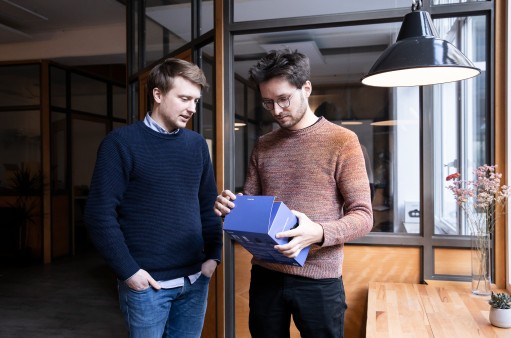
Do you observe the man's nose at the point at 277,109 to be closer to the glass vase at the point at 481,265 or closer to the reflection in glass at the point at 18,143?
the glass vase at the point at 481,265

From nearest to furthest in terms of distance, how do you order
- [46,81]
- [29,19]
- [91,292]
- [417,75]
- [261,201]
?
1. [261,201]
2. [417,75]
3. [91,292]
4. [29,19]
5. [46,81]

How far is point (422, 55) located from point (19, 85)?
6609 millimetres

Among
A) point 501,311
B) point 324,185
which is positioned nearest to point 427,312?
point 501,311

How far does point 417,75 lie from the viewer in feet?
6.14

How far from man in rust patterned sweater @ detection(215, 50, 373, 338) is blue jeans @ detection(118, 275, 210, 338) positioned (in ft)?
1.08

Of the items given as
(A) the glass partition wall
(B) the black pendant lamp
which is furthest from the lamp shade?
(A) the glass partition wall

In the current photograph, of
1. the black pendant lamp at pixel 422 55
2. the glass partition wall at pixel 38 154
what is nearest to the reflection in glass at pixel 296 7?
the black pendant lamp at pixel 422 55

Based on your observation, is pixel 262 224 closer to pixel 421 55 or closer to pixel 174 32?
pixel 421 55

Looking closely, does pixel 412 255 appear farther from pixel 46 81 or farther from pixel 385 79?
pixel 46 81

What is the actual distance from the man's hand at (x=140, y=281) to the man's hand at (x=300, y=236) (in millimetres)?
613

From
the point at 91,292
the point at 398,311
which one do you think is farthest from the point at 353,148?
the point at 91,292

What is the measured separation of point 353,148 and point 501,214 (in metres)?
1.47

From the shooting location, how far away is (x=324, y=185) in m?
1.48

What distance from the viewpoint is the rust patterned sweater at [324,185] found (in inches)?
55.8
